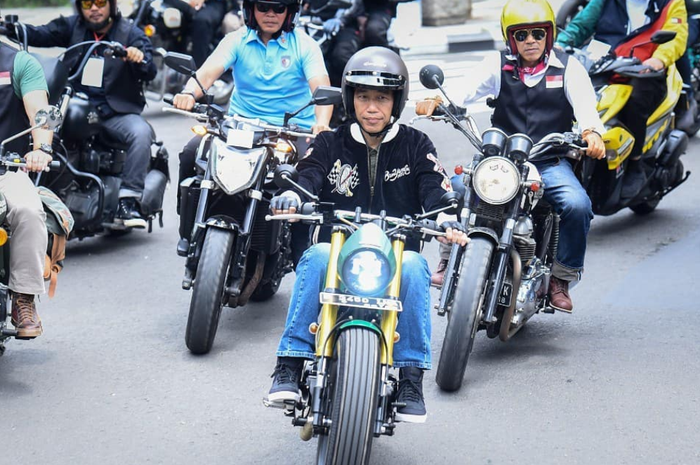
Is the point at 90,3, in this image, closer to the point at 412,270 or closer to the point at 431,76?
the point at 431,76

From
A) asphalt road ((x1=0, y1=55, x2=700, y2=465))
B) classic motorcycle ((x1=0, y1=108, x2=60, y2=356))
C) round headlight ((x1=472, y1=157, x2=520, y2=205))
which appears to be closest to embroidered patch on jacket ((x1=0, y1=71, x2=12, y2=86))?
classic motorcycle ((x1=0, y1=108, x2=60, y2=356))

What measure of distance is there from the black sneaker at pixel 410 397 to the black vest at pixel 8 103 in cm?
301

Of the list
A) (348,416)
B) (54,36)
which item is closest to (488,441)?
(348,416)

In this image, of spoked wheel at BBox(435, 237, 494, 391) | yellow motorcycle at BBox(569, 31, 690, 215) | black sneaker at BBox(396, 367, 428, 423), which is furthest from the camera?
yellow motorcycle at BBox(569, 31, 690, 215)

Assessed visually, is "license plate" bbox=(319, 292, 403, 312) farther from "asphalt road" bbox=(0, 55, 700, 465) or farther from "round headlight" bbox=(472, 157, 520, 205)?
"round headlight" bbox=(472, 157, 520, 205)

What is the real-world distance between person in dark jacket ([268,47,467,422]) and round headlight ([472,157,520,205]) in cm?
53

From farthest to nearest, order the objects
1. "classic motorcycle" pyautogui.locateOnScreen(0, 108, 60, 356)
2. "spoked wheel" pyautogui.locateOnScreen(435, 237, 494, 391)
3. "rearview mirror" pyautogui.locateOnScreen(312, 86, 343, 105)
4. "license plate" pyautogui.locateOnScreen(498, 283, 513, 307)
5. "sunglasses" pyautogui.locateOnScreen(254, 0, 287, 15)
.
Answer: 1. "sunglasses" pyautogui.locateOnScreen(254, 0, 287, 15)
2. "license plate" pyautogui.locateOnScreen(498, 283, 513, 307)
3. "rearview mirror" pyautogui.locateOnScreen(312, 86, 343, 105)
4. "classic motorcycle" pyautogui.locateOnScreen(0, 108, 60, 356)
5. "spoked wheel" pyautogui.locateOnScreen(435, 237, 494, 391)

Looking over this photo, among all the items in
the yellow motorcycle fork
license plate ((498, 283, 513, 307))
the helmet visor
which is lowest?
license plate ((498, 283, 513, 307))

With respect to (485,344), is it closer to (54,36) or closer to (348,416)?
(348,416)

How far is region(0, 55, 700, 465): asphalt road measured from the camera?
509 centimetres

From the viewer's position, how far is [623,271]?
8.15m

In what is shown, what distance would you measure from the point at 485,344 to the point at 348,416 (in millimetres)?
2539

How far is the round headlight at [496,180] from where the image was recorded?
230 inches

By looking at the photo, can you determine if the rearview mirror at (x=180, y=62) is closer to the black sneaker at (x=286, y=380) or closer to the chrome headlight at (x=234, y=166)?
the chrome headlight at (x=234, y=166)
